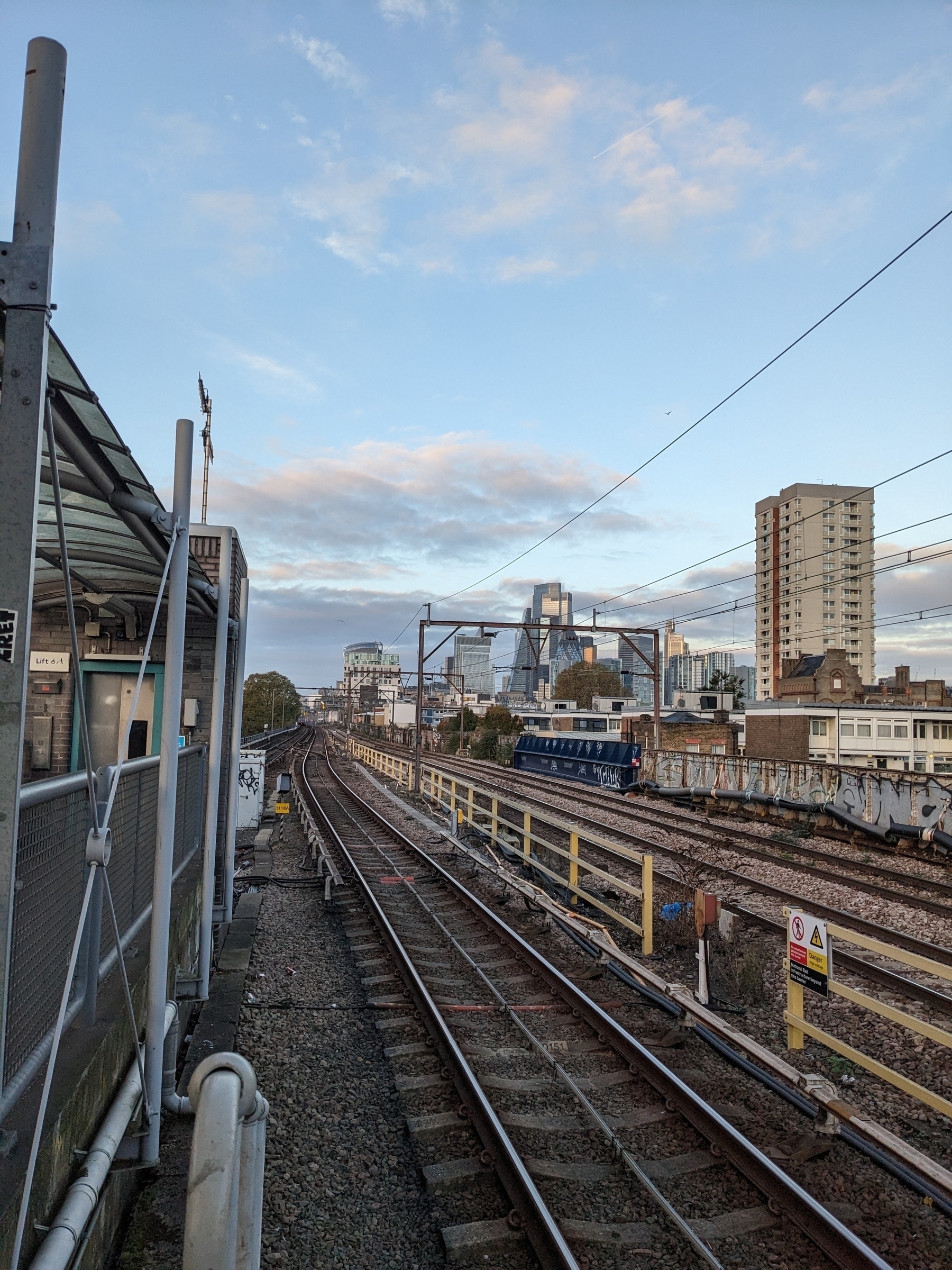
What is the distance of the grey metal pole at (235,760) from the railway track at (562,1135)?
173 cm

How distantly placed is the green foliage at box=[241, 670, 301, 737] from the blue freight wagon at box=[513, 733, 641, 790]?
1344 inches

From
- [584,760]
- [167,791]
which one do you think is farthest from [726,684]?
[167,791]

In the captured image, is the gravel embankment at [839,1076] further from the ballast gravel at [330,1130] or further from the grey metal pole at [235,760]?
the grey metal pole at [235,760]

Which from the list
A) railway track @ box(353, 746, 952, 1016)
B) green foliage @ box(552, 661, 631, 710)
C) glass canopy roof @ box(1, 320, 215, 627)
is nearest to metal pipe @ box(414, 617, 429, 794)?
railway track @ box(353, 746, 952, 1016)

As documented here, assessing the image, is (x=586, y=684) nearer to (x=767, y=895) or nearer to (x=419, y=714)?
(x=419, y=714)

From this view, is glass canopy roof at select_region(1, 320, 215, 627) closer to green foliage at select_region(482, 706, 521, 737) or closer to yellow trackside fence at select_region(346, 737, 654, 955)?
yellow trackside fence at select_region(346, 737, 654, 955)

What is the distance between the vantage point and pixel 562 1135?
16.1 feet

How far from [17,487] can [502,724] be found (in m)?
56.0

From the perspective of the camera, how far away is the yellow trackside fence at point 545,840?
8586 mm

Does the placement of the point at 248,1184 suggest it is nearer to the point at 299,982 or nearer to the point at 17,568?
the point at 17,568

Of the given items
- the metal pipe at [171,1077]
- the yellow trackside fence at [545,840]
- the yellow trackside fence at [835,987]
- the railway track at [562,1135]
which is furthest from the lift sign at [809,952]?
the metal pipe at [171,1077]

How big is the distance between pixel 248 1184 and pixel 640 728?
42.7 m

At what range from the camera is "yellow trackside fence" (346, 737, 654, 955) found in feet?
28.2

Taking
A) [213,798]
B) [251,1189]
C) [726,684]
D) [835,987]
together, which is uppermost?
[726,684]
